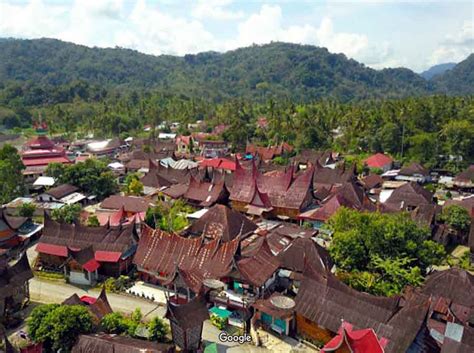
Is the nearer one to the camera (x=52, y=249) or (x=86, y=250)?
(x=86, y=250)

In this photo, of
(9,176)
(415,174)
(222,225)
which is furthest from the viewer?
(415,174)

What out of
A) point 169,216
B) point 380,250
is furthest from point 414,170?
point 169,216

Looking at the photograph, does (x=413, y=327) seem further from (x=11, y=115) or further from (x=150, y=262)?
(x=11, y=115)

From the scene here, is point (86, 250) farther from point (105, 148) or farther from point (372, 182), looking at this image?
point (105, 148)

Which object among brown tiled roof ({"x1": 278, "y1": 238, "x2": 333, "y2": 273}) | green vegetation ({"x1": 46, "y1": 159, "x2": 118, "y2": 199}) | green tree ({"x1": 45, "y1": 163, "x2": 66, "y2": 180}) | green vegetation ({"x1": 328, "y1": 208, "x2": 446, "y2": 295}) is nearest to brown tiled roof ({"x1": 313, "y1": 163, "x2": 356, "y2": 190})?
brown tiled roof ({"x1": 278, "y1": 238, "x2": 333, "y2": 273})

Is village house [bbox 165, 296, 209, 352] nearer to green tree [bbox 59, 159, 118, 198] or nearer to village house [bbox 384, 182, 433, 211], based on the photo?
village house [bbox 384, 182, 433, 211]

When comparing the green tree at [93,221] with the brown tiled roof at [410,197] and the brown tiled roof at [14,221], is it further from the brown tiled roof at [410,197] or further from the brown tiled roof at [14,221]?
the brown tiled roof at [410,197]
